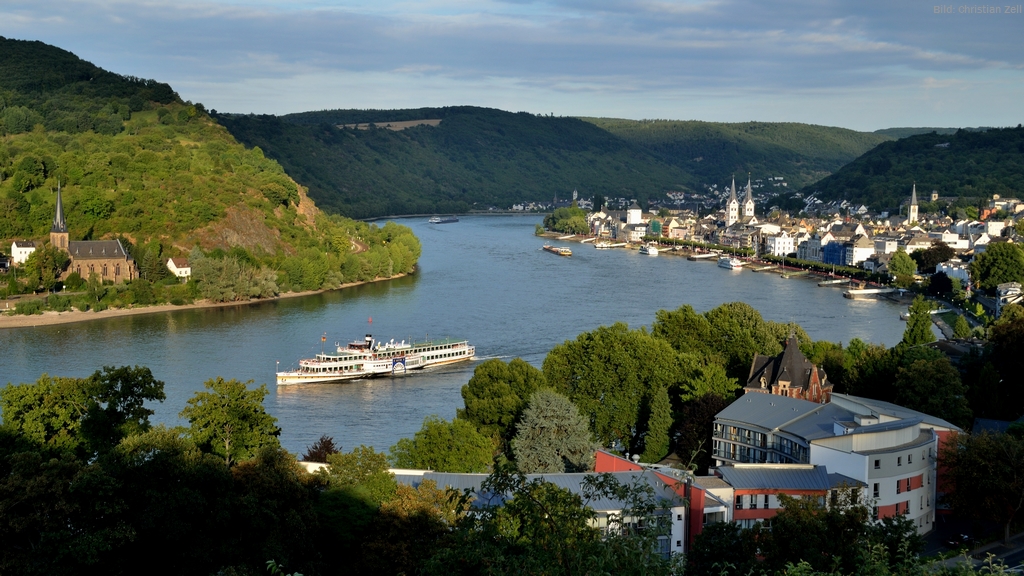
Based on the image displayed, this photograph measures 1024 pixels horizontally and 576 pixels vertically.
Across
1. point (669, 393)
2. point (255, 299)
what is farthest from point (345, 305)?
point (669, 393)

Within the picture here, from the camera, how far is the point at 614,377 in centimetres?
1404

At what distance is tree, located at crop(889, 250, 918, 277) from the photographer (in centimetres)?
3453

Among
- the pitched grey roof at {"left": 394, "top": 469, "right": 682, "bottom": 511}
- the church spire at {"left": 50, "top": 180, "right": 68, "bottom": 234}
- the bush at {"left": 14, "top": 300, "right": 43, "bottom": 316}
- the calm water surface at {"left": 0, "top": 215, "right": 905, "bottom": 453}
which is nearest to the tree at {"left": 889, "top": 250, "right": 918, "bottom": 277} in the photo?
the calm water surface at {"left": 0, "top": 215, "right": 905, "bottom": 453}

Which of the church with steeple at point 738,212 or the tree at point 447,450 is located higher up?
the church with steeple at point 738,212

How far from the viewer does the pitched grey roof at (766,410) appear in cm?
1152

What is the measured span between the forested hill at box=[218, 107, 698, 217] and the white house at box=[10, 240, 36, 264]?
29014mm

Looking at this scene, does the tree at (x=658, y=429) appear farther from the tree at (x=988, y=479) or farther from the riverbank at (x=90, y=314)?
the riverbank at (x=90, y=314)

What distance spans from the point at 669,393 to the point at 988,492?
4882 millimetres

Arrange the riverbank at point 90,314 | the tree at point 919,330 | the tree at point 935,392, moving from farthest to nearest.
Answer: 1. the riverbank at point 90,314
2. the tree at point 919,330
3. the tree at point 935,392

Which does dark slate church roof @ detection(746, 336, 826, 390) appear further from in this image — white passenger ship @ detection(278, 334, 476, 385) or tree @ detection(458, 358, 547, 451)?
white passenger ship @ detection(278, 334, 476, 385)

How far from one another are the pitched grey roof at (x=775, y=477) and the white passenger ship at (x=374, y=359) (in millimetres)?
9853

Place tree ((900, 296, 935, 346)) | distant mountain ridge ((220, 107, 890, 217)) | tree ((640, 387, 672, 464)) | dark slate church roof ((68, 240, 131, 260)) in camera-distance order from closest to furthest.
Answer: tree ((640, 387, 672, 464)) → tree ((900, 296, 935, 346)) → dark slate church roof ((68, 240, 131, 260)) → distant mountain ridge ((220, 107, 890, 217))

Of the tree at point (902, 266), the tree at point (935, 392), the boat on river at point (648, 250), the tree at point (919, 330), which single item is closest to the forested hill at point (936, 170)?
the boat on river at point (648, 250)

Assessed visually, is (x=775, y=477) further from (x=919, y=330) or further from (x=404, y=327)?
(x=404, y=327)
